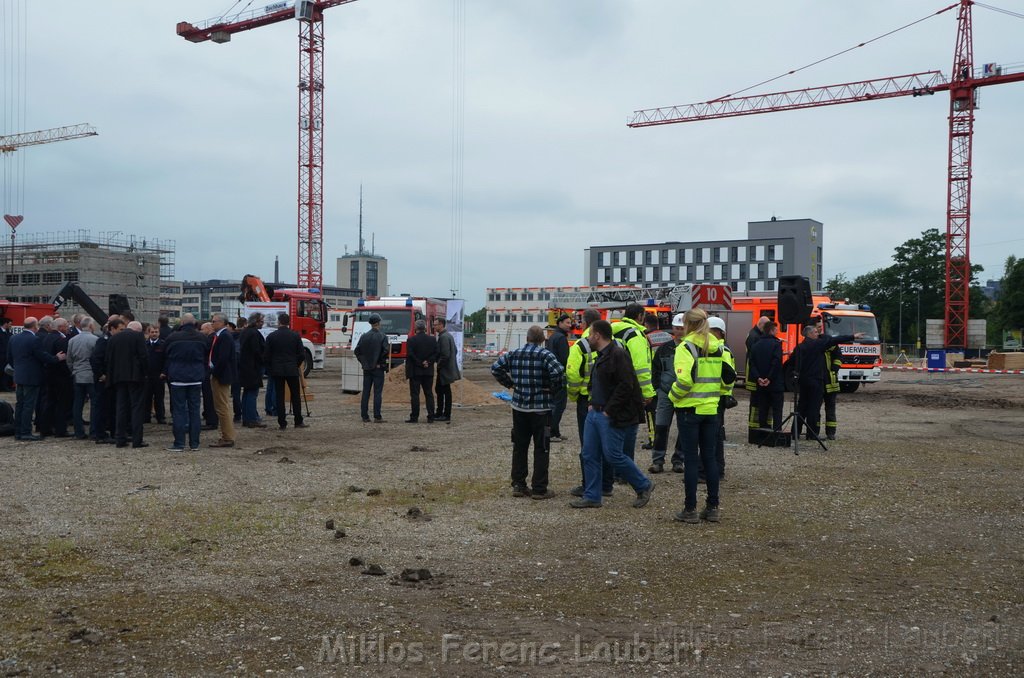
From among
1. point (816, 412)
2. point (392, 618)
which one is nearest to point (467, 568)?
point (392, 618)

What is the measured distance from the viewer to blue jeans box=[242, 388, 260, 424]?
15.6 meters

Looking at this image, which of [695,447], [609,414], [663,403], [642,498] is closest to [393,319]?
[663,403]

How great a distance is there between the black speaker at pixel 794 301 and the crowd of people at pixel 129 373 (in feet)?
Answer: 26.0

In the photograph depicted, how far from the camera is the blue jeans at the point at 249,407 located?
15559mm

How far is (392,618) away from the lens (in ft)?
17.7

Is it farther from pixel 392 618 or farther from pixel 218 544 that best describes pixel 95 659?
pixel 218 544

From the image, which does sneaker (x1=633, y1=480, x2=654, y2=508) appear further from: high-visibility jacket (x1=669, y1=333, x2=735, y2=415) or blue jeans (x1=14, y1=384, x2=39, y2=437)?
blue jeans (x1=14, y1=384, x2=39, y2=437)

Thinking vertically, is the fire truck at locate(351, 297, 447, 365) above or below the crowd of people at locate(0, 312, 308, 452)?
above

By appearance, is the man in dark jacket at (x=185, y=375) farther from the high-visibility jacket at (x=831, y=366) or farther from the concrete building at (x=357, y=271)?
the concrete building at (x=357, y=271)

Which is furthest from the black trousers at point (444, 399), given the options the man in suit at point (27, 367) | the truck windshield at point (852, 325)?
the truck windshield at point (852, 325)

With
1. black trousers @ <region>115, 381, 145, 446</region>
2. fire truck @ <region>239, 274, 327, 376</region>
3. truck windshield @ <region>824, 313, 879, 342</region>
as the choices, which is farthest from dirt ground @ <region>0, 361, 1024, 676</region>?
fire truck @ <region>239, 274, 327, 376</region>

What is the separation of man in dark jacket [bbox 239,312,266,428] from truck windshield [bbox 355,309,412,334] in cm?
1091

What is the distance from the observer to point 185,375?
12.0m

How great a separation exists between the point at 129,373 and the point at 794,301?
9.63 m
